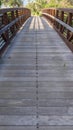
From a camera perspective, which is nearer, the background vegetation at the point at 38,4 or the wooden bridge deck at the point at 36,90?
the wooden bridge deck at the point at 36,90

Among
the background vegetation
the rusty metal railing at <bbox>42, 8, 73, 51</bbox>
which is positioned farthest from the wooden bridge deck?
the background vegetation

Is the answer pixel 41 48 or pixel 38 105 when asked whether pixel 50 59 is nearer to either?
pixel 41 48

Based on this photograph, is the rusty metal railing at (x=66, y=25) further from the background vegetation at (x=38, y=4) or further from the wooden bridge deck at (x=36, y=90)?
the background vegetation at (x=38, y=4)

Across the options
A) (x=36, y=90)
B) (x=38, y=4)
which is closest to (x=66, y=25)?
(x=36, y=90)

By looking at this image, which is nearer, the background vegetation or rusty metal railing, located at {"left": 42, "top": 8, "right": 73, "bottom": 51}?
rusty metal railing, located at {"left": 42, "top": 8, "right": 73, "bottom": 51}

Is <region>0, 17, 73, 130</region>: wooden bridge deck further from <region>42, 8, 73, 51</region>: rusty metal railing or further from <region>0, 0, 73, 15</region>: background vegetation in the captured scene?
<region>0, 0, 73, 15</region>: background vegetation

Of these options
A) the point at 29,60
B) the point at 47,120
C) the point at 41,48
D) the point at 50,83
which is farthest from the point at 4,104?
the point at 41,48

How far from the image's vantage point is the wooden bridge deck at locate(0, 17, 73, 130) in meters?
3.24

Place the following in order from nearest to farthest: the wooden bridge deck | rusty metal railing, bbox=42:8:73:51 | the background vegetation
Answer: the wooden bridge deck, rusty metal railing, bbox=42:8:73:51, the background vegetation

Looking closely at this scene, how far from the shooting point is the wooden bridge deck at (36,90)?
324 centimetres

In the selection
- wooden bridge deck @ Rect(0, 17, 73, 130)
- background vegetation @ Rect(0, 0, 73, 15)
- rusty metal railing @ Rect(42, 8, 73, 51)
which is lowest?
background vegetation @ Rect(0, 0, 73, 15)

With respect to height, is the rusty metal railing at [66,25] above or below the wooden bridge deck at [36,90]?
above

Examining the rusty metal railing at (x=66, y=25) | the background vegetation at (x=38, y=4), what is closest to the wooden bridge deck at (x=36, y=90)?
the rusty metal railing at (x=66, y=25)

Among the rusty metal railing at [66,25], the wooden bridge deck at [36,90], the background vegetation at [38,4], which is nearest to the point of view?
the wooden bridge deck at [36,90]
